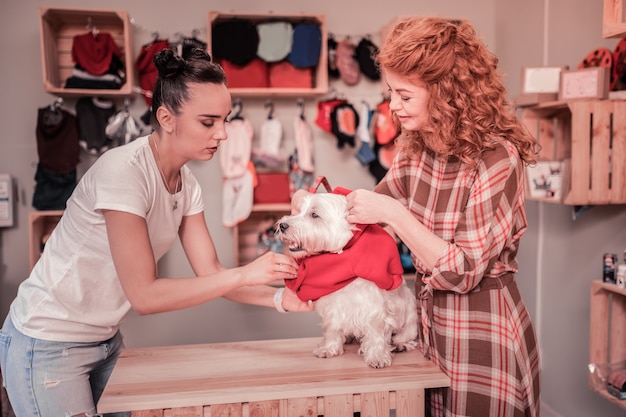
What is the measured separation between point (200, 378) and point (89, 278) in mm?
421

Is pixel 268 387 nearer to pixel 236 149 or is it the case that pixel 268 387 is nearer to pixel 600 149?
pixel 600 149

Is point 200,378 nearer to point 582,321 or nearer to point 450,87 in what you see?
point 450,87

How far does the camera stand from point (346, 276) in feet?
5.17

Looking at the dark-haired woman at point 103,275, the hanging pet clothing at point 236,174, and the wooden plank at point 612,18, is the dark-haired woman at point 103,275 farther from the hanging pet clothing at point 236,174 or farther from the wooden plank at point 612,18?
the hanging pet clothing at point 236,174

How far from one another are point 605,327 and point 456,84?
160cm

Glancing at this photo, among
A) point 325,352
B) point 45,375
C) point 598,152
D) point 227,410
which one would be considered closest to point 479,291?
point 325,352

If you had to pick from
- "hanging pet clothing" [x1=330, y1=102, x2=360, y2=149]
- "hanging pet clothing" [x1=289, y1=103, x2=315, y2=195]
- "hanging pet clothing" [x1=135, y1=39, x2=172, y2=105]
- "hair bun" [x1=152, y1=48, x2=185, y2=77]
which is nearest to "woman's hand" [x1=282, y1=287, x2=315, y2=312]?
"hair bun" [x1=152, y1=48, x2=185, y2=77]

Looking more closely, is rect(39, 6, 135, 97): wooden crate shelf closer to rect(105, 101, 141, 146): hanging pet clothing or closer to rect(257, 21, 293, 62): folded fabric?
rect(105, 101, 141, 146): hanging pet clothing

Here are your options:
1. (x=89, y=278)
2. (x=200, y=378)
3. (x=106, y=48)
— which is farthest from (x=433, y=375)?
(x=106, y=48)

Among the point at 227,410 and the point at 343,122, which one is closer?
the point at 227,410

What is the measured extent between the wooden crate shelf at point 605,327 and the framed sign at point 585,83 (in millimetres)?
852

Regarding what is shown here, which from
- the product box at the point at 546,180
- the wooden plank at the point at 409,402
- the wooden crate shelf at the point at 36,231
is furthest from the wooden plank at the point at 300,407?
the wooden crate shelf at the point at 36,231

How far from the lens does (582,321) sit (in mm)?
2990

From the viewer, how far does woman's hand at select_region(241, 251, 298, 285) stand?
1.55 metres
